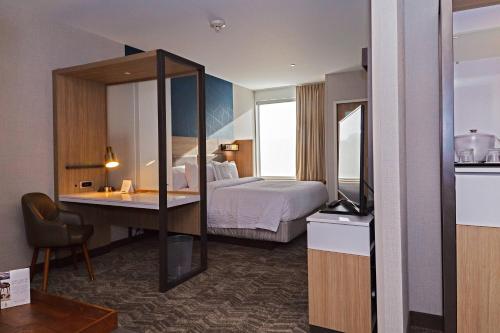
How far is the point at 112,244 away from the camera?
13.7ft

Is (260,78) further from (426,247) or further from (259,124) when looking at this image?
(426,247)

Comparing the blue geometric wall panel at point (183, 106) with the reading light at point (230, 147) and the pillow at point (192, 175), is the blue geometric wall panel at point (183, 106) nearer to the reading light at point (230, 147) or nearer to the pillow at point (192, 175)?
the pillow at point (192, 175)

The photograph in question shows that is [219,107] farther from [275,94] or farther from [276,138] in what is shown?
[276,138]

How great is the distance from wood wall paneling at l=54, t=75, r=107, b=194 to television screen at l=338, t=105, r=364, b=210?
2886mm

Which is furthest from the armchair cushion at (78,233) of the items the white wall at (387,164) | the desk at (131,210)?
the white wall at (387,164)

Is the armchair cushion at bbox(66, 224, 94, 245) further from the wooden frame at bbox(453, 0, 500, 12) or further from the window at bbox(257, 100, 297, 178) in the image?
the window at bbox(257, 100, 297, 178)

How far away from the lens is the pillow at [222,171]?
5.49m

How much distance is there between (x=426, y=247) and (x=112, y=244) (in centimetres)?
361

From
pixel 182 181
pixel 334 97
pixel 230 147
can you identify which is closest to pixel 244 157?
pixel 230 147

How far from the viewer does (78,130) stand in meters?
3.71

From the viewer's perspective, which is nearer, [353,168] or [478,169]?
[478,169]

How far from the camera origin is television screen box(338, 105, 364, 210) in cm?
196

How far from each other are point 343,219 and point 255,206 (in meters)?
2.16

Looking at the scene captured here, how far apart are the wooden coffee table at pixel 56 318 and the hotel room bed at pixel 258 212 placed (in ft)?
7.97
